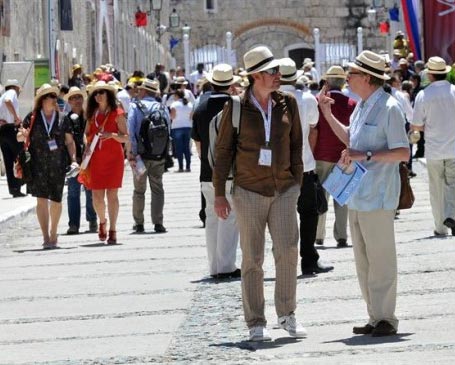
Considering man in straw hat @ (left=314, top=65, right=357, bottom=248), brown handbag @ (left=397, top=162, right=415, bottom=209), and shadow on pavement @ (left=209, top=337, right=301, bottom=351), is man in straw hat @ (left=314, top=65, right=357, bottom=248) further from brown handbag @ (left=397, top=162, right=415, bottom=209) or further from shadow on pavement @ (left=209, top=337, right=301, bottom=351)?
shadow on pavement @ (left=209, top=337, right=301, bottom=351)

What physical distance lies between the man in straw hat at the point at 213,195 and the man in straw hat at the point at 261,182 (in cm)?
305

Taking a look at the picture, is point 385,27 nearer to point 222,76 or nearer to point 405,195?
point 222,76

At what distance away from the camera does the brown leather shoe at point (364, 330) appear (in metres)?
10.2

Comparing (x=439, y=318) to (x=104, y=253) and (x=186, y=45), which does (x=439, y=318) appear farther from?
(x=186, y=45)

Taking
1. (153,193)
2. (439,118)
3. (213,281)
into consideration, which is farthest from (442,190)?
(213,281)

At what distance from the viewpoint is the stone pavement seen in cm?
959

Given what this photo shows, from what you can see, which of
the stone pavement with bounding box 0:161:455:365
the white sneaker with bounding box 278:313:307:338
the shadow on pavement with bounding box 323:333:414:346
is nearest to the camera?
the stone pavement with bounding box 0:161:455:365

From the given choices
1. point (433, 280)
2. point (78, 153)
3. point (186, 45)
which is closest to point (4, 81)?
point (78, 153)

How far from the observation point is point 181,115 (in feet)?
A: 102

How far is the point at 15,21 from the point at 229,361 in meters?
24.9

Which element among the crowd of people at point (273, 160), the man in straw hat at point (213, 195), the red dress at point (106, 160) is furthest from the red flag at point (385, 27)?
the man in straw hat at point (213, 195)

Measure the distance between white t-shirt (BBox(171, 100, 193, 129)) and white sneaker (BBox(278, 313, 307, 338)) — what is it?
20.6m

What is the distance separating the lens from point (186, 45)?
7406 centimetres

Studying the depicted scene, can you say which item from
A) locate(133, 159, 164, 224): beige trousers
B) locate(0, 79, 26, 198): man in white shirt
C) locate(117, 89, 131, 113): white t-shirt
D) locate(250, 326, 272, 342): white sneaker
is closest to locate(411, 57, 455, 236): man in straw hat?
locate(133, 159, 164, 224): beige trousers
